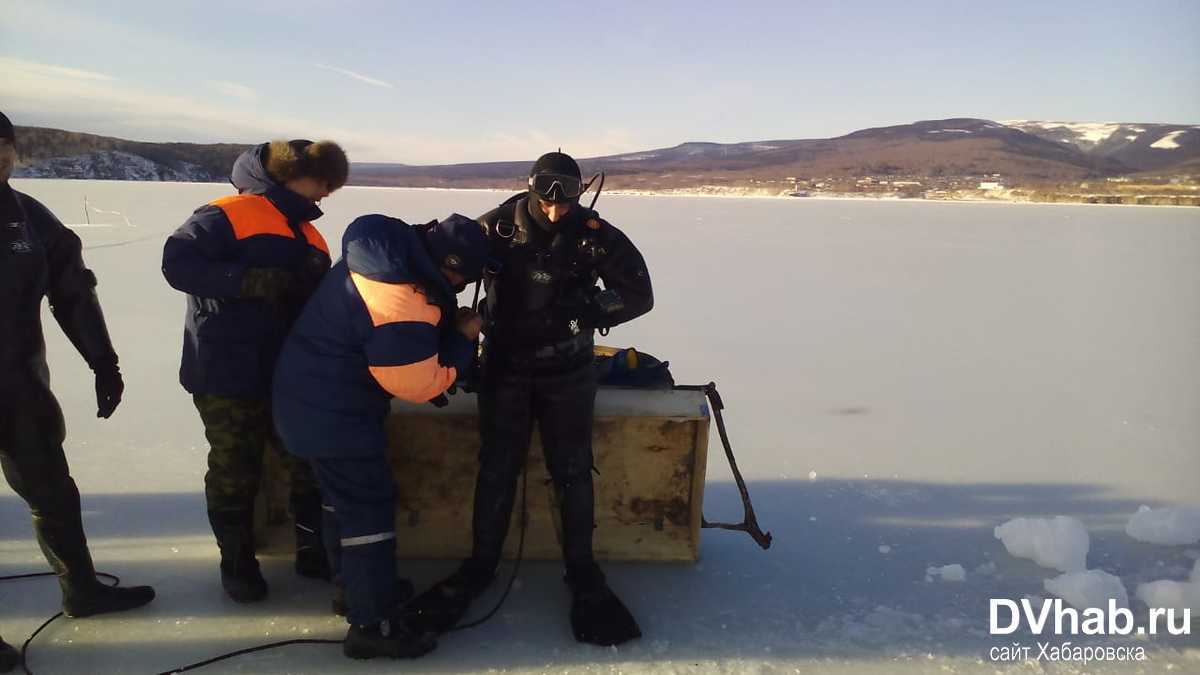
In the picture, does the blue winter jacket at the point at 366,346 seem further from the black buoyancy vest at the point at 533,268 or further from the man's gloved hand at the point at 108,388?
the man's gloved hand at the point at 108,388

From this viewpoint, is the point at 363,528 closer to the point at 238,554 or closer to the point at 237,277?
the point at 238,554

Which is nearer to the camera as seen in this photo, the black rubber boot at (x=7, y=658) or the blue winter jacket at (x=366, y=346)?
the blue winter jacket at (x=366, y=346)

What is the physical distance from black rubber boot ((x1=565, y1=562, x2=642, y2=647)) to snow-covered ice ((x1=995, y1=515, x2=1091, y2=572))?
5.25ft

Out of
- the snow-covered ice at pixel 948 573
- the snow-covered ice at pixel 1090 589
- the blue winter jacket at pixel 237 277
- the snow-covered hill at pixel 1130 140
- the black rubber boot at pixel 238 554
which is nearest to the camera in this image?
the blue winter jacket at pixel 237 277

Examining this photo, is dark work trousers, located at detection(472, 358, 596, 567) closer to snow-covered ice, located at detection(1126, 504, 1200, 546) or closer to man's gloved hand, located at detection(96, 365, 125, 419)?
man's gloved hand, located at detection(96, 365, 125, 419)

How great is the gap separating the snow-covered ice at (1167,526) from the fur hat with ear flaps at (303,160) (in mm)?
3337

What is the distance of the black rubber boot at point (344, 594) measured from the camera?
89.7 inches

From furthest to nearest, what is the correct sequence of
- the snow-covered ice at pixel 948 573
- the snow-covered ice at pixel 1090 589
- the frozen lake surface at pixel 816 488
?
the snow-covered ice at pixel 948 573
the snow-covered ice at pixel 1090 589
the frozen lake surface at pixel 816 488

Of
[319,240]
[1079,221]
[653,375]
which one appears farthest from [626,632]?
[1079,221]

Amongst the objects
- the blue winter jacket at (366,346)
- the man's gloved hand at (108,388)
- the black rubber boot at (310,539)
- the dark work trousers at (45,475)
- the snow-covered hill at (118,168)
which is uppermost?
the snow-covered hill at (118,168)

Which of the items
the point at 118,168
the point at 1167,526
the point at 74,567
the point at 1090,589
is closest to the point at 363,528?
the point at 74,567

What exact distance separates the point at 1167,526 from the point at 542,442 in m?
2.51

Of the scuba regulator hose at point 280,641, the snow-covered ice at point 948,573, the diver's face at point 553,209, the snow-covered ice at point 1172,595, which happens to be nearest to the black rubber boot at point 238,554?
the scuba regulator hose at point 280,641

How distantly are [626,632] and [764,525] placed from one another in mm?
989
